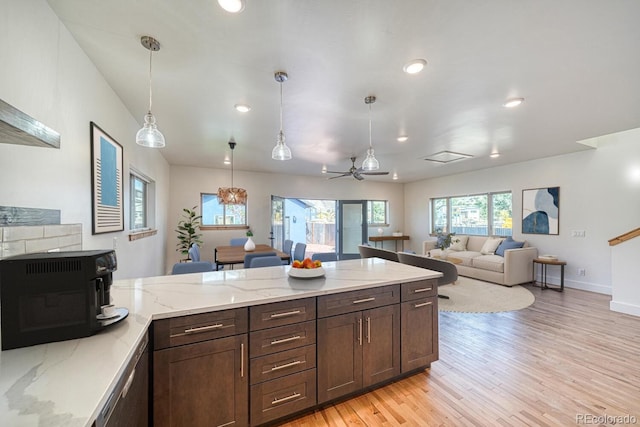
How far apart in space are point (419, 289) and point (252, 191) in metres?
5.33

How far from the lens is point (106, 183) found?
7.43 feet

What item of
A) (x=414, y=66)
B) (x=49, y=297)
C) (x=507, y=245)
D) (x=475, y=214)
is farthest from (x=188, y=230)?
(x=475, y=214)

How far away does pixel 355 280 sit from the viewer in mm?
2039

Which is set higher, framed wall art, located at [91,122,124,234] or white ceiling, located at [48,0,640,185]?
white ceiling, located at [48,0,640,185]

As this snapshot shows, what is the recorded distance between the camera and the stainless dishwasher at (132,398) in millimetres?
842

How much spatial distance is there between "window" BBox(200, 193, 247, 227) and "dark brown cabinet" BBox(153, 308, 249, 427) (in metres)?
5.19

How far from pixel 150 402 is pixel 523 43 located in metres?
3.20

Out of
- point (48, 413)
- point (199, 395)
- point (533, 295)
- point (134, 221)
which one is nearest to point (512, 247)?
point (533, 295)

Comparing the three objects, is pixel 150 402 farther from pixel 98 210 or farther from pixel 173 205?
pixel 173 205

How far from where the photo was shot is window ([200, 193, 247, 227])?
6.29 metres

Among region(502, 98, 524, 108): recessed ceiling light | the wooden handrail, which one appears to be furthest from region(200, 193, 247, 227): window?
the wooden handrail

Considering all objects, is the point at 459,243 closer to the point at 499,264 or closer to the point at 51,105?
the point at 499,264

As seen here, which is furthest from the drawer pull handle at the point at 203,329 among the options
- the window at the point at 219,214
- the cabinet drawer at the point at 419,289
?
the window at the point at 219,214

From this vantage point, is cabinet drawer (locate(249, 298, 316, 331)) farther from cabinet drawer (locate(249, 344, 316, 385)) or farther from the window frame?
the window frame
